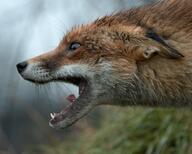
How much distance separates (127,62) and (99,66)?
0.89ft

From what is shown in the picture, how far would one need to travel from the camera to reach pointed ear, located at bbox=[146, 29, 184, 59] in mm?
8234

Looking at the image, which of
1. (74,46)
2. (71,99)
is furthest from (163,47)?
(71,99)

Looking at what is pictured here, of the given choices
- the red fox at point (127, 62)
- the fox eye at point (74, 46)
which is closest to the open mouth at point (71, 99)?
the red fox at point (127, 62)

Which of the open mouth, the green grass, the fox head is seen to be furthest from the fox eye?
the green grass

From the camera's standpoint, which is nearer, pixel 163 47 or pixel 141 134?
pixel 163 47

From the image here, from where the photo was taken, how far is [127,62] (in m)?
8.40

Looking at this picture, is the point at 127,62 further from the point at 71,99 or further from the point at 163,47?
the point at 71,99

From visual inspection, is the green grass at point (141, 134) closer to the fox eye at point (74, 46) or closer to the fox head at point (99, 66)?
the fox head at point (99, 66)

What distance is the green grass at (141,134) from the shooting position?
10.6m

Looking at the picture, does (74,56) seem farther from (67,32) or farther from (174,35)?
(174,35)

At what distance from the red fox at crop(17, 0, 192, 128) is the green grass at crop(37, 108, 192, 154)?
1.74 m

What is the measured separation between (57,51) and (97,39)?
445mm

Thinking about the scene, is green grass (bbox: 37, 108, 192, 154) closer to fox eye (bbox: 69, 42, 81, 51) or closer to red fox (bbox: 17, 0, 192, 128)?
red fox (bbox: 17, 0, 192, 128)

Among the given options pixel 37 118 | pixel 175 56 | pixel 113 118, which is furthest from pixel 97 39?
pixel 37 118
